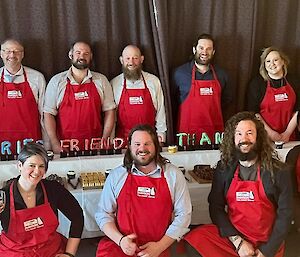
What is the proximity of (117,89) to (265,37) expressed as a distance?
1453 millimetres

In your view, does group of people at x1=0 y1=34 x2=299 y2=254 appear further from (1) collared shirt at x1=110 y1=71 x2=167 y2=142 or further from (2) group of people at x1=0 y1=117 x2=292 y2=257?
(1) collared shirt at x1=110 y1=71 x2=167 y2=142

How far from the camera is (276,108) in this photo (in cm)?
411

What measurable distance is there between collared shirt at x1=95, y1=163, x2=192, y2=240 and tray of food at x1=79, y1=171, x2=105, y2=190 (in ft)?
0.74

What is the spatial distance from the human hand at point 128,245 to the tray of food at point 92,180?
478 mm

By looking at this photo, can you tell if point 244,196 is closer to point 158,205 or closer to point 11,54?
point 158,205

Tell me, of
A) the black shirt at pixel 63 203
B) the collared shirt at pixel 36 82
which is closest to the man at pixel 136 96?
the collared shirt at pixel 36 82

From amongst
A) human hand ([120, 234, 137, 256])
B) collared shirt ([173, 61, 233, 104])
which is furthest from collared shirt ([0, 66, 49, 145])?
human hand ([120, 234, 137, 256])

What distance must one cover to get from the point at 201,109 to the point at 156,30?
726 millimetres

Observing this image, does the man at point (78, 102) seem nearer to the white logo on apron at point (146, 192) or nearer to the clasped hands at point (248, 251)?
the white logo on apron at point (146, 192)

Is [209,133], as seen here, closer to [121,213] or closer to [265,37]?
[265,37]

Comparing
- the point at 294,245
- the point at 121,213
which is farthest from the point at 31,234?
the point at 294,245

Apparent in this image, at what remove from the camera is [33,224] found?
2500 millimetres

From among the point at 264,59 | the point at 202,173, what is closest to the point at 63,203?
the point at 202,173

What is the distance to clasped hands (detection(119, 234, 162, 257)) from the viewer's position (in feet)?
8.37
